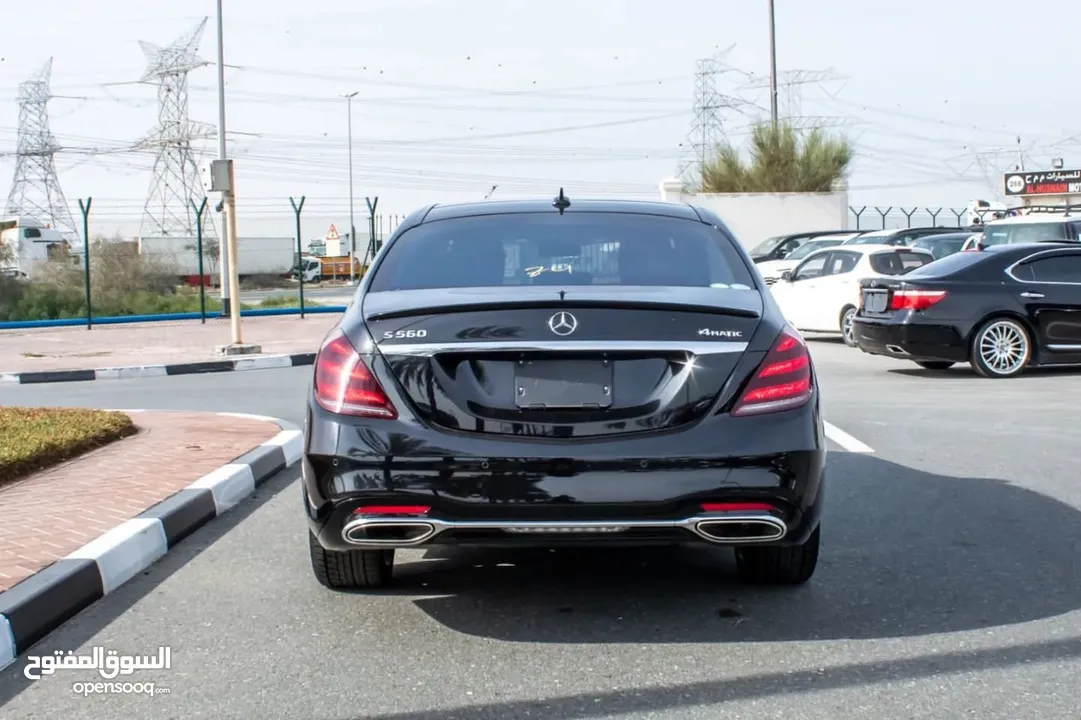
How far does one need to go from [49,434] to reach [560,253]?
4.52m

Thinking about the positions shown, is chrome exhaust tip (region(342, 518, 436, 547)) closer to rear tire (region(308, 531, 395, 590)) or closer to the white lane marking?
rear tire (region(308, 531, 395, 590))

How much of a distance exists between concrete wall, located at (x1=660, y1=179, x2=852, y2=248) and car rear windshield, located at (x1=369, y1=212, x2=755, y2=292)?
32.7 m

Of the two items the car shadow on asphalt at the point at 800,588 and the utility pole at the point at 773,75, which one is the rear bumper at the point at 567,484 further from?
the utility pole at the point at 773,75

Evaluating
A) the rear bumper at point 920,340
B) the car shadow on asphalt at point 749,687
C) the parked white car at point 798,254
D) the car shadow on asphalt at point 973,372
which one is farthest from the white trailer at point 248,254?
the car shadow on asphalt at point 749,687

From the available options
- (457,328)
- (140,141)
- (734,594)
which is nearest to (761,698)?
(734,594)

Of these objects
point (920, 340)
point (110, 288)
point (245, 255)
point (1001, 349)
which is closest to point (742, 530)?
point (920, 340)

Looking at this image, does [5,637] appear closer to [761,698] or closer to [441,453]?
[441,453]

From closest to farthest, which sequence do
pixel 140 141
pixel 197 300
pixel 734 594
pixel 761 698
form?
pixel 761 698 < pixel 734 594 < pixel 197 300 < pixel 140 141

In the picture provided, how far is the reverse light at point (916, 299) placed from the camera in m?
13.3

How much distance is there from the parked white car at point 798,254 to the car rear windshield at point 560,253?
18.4 m

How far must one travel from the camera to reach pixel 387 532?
14.6 feet

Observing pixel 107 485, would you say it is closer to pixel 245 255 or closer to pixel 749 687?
pixel 749 687

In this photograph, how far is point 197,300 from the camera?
102ft

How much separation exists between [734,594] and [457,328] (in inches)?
62.2
